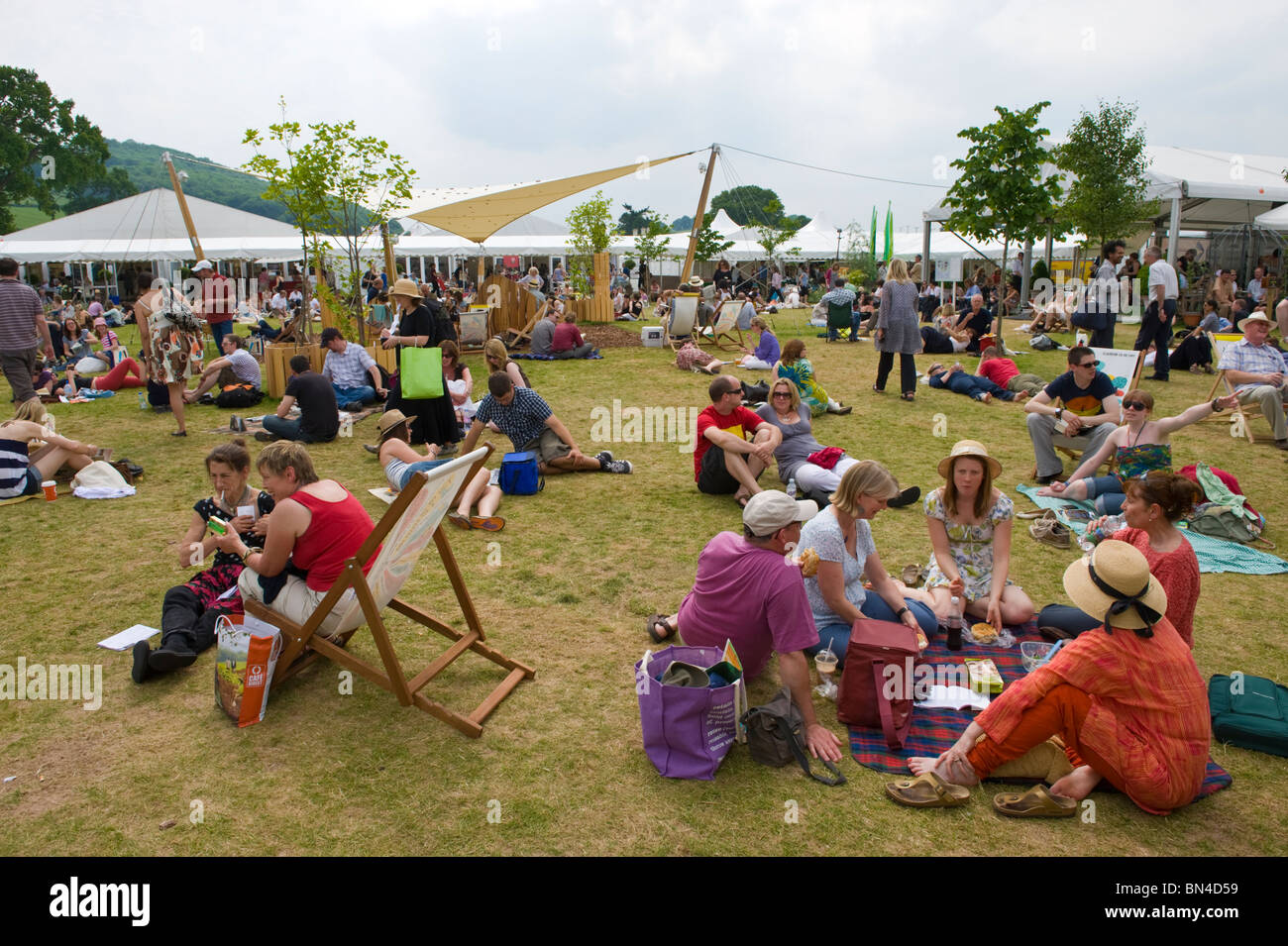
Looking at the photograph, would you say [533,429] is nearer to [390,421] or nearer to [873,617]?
[390,421]

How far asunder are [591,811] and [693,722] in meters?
0.54

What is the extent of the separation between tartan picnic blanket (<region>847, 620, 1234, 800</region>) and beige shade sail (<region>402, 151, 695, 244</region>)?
1346cm

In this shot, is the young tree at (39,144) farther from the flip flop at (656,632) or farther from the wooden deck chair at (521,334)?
the flip flop at (656,632)

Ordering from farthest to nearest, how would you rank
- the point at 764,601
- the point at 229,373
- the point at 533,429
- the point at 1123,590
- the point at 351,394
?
the point at 229,373, the point at 351,394, the point at 533,429, the point at 764,601, the point at 1123,590

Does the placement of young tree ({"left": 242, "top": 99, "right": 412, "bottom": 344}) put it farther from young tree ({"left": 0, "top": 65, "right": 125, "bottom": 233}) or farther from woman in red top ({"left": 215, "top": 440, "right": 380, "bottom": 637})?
young tree ({"left": 0, "top": 65, "right": 125, "bottom": 233})

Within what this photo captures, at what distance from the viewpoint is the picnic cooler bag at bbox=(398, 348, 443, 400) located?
797cm

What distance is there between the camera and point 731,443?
648 centimetres

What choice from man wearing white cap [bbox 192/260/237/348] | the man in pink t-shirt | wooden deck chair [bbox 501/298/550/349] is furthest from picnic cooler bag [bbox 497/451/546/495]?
man wearing white cap [bbox 192/260/237/348]

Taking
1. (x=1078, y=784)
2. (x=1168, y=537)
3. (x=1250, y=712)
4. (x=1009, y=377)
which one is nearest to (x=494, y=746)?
(x=1078, y=784)

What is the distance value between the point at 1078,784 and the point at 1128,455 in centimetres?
384

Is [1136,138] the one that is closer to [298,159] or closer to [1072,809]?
[298,159]

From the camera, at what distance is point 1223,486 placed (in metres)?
6.23

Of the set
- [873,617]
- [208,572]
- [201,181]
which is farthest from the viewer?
[201,181]

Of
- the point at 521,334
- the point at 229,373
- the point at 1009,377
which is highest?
the point at 521,334
